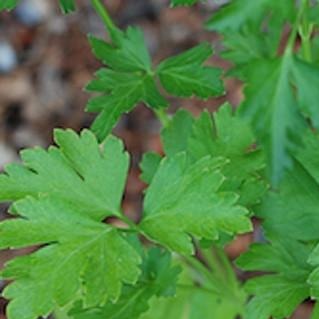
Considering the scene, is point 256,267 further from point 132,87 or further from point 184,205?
point 132,87

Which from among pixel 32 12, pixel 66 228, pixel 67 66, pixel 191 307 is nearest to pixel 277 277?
pixel 66 228

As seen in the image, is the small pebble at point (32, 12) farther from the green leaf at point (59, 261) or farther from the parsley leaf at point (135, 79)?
the green leaf at point (59, 261)

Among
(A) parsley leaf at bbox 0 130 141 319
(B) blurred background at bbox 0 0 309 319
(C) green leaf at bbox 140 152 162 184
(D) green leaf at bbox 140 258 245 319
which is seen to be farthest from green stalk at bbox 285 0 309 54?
(B) blurred background at bbox 0 0 309 319

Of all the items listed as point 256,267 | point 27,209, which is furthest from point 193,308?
point 27,209

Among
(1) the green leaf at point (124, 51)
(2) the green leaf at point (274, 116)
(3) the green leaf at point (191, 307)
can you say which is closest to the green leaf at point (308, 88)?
(2) the green leaf at point (274, 116)

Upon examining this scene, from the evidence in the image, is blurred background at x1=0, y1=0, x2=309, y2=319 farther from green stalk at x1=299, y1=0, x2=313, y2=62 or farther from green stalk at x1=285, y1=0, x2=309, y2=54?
green stalk at x1=285, y1=0, x2=309, y2=54
